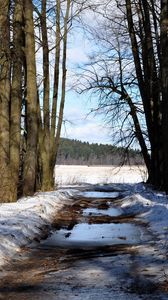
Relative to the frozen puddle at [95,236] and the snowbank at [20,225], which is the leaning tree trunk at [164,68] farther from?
the frozen puddle at [95,236]

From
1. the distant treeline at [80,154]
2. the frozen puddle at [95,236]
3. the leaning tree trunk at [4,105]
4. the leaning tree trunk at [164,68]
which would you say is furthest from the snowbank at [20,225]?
the distant treeline at [80,154]

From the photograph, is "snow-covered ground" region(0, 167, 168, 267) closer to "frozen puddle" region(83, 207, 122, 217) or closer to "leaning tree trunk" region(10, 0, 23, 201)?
"frozen puddle" region(83, 207, 122, 217)

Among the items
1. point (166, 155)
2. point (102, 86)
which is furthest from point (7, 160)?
point (102, 86)

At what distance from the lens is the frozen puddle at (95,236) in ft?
29.6

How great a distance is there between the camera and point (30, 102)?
56.5ft

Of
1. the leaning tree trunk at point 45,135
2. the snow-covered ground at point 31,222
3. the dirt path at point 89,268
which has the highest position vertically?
the leaning tree trunk at point 45,135

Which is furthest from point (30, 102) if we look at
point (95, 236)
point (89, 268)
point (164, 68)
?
point (89, 268)

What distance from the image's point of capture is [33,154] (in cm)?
1720

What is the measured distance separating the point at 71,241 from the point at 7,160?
18.9ft

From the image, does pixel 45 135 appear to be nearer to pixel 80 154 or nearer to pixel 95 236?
pixel 95 236

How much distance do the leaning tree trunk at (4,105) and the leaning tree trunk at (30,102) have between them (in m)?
2.17

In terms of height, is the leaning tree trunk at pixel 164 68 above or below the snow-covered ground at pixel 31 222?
above

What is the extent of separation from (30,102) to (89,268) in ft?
36.6

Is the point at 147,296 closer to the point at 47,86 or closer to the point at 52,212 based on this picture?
the point at 52,212
